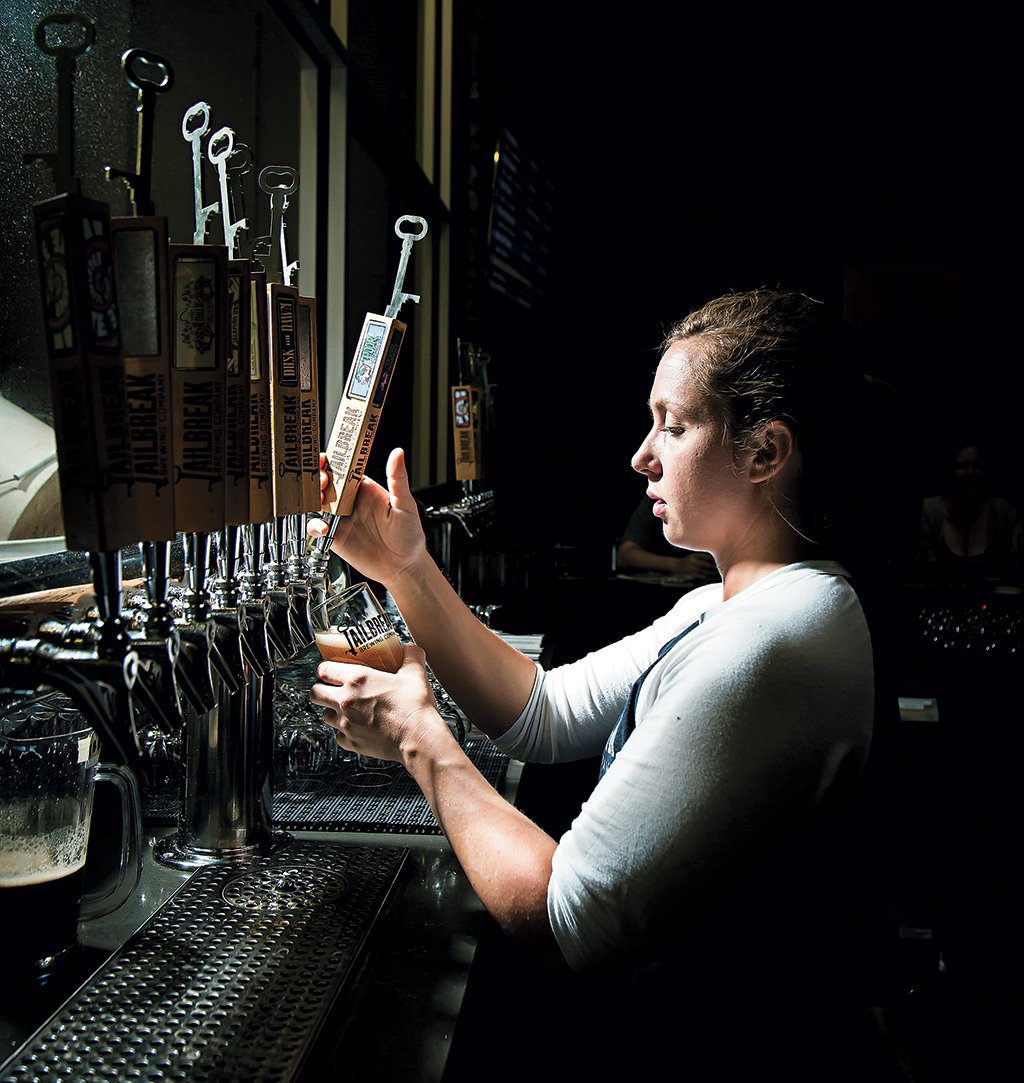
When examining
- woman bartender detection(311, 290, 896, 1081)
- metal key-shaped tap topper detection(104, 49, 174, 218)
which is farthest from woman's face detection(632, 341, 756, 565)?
metal key-shaped tap topper detection(104, 49, 174, 218)

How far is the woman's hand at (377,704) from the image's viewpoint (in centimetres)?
135

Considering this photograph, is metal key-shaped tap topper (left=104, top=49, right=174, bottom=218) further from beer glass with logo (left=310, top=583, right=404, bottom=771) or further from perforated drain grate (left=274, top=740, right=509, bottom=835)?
perforated drain grate (left=274, top=740, right=509, bottom=835)

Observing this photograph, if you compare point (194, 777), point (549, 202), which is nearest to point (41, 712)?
point (194, 777)

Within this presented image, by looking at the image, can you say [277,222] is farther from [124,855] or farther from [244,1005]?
[244,1005]

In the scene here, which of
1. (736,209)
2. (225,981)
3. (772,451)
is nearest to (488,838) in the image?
→ (225,981)

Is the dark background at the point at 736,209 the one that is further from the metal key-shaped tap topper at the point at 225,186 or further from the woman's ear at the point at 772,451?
the metal key-shaped tap topper at the point at 225,186

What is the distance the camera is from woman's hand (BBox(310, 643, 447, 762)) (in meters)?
1.35

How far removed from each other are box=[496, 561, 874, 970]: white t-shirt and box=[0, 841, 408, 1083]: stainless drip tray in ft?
0.90

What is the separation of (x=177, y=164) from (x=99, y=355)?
1193 millimetres

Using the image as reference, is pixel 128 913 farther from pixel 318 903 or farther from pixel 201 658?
pixel 201 658

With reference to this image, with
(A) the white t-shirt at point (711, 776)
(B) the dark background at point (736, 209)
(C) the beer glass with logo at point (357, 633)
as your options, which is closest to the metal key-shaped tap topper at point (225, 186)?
(C) the beer glass with logo at point (357, 633)

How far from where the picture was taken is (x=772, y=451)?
1367 millimetres

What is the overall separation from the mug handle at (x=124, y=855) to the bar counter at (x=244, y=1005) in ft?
0.06

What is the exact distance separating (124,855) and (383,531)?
733 millimetres
